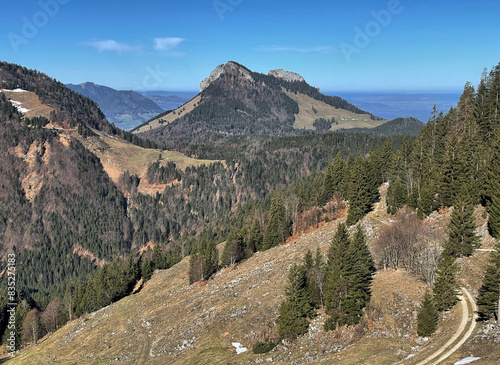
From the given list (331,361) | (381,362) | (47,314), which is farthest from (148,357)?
(47,314)

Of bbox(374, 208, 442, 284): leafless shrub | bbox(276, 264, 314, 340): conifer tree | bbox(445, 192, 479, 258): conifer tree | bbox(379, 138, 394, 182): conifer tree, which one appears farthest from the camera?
bbox(379, 138, 394, 182): conifer tree

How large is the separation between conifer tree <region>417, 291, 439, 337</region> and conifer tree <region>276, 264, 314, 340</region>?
18.1 meters

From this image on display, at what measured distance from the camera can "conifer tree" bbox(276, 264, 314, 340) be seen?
59.7 m

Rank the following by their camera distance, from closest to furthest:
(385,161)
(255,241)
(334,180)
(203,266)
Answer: (203,266)
(255,241)
(385,161)
(334,180)

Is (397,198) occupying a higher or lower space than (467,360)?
higher

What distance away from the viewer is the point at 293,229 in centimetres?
12150

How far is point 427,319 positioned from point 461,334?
4122 mm

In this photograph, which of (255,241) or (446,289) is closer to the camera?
(446,289)

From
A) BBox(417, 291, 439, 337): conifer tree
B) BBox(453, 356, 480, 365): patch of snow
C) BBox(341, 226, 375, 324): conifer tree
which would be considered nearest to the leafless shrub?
BBox(341, 226, 375, 324): conifer tree

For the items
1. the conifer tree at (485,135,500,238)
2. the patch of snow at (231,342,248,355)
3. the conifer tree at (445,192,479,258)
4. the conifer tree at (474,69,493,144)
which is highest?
the conifer tree at (474,69,493,144)

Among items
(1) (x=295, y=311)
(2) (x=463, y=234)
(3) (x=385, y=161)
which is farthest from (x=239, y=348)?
(3) (x=385, y=161)

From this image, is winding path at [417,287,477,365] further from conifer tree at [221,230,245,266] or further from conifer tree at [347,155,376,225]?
conifer tree at [221,230,245,266]

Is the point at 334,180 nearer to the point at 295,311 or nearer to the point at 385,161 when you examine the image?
the point at 385,161

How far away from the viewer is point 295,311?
6047 cm
